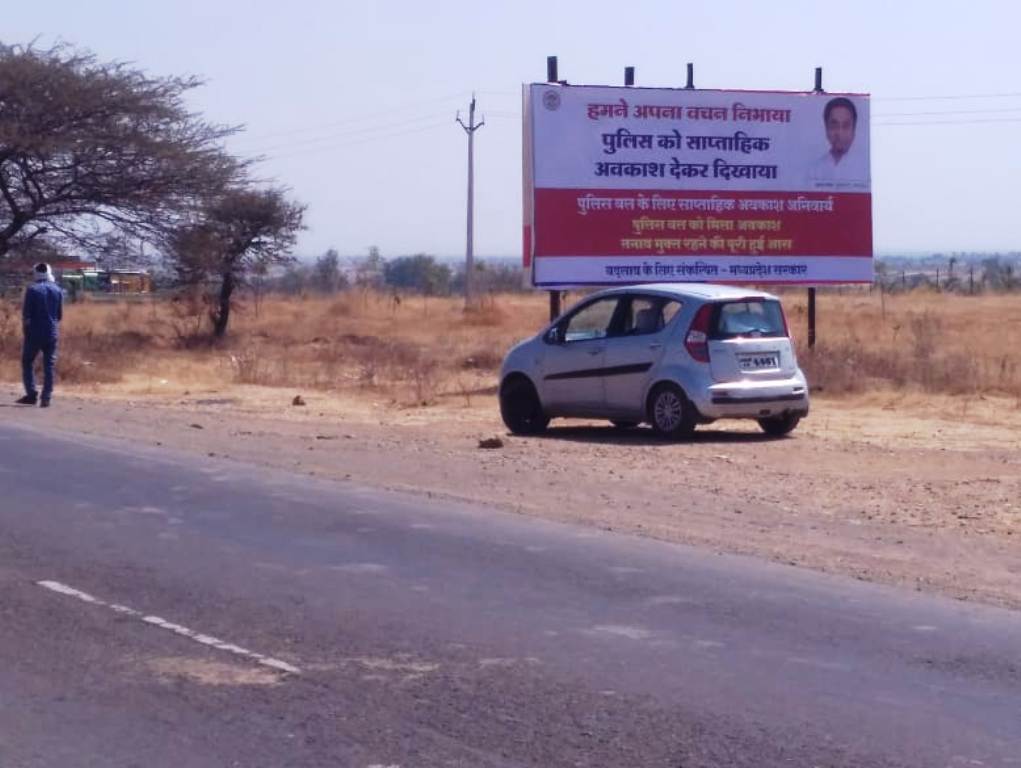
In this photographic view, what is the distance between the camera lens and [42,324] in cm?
2052

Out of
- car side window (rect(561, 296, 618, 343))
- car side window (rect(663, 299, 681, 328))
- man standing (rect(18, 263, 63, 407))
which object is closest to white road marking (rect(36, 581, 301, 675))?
car side window (rect(663, 299, 681, 328))

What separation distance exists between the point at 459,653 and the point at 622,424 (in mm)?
10629

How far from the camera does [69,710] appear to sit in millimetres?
6719

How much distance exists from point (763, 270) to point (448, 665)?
21337 mm

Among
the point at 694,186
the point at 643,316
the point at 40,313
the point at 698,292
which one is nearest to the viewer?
the point at 698,292

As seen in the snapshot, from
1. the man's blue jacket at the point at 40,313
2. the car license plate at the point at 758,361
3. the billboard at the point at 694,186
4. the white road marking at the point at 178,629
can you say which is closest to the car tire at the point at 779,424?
the car license plate at the point at 758,361

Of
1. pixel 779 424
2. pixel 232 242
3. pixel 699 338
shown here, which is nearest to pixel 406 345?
pixel 232 242

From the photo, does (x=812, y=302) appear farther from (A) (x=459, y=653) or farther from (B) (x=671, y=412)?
(A) (x=459, y=653)

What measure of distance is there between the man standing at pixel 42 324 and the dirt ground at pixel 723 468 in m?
0.49

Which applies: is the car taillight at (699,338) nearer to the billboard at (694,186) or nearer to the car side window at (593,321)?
the car side window at (593,321)

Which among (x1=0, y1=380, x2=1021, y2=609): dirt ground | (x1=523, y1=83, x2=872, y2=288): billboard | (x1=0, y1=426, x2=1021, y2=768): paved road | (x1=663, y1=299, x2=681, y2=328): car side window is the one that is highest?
(x1=523, y1=83, x2=872, y2=288): billboard

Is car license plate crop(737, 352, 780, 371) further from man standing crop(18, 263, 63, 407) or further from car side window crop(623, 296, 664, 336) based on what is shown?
man standing crop(18, 263, 63, 407)

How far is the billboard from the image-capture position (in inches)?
1027

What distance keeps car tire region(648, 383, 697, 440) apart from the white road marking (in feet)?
27.9
